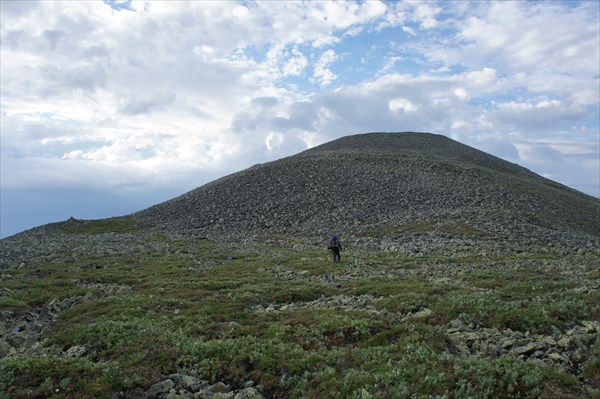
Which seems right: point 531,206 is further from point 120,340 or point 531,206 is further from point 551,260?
point 120,340

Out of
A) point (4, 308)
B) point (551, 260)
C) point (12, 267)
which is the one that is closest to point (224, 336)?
point (4, 308)

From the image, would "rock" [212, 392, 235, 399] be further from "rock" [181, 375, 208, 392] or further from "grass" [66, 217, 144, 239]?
"grass" [66, 217, 144, 239]

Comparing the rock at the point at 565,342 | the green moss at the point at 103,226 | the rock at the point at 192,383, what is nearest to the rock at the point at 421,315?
the rock at the point at 565,342

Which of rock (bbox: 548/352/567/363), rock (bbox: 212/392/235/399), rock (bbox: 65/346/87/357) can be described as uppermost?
rock (bbox: 65/346/87/357)

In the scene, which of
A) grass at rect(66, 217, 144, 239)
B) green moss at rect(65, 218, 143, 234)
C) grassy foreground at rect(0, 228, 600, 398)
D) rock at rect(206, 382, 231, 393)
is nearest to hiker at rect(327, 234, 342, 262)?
grassy foreground at rect(0, 228, 600, 398)

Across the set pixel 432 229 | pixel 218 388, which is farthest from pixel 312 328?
pixel 432 229

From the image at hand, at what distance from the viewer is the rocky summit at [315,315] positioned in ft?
41.7

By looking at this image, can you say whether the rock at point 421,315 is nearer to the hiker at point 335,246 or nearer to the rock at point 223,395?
the rock at point 223,395

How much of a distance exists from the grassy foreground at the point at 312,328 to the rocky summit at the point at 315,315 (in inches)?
2.8

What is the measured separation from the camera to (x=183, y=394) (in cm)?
1273

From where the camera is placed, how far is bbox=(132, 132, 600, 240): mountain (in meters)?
58.4

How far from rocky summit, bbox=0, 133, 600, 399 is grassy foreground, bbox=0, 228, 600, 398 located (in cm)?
7

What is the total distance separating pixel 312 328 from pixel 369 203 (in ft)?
191

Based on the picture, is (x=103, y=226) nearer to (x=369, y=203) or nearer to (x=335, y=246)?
(x=369, y=203)
